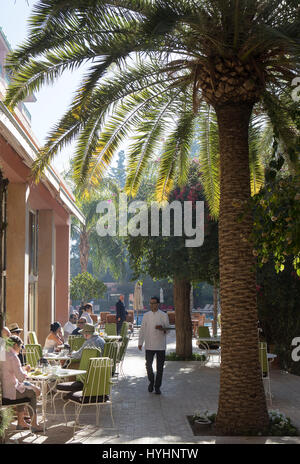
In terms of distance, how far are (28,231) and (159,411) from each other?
690 cm

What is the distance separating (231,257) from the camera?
8.50m

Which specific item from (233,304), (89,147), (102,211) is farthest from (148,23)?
(102,211)

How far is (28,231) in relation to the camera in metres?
15.2

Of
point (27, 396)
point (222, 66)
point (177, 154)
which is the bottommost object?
point (27, 396)

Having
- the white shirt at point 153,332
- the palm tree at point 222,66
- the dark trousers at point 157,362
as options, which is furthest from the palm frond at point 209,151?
the dark trousers at point 157,362

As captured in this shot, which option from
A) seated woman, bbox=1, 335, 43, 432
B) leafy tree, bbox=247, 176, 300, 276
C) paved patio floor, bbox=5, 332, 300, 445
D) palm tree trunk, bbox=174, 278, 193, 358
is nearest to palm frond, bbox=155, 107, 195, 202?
paved patio floor, bbox=5, 332, 300, 445

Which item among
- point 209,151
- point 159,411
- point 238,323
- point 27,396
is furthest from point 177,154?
point 27,396

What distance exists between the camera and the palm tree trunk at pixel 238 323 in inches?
329

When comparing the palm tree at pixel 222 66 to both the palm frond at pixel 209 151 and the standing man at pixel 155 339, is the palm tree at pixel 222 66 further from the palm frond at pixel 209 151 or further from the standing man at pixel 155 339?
the standing man at pixel 155 339

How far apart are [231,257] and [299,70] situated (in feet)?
9.35

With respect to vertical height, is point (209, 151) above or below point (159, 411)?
above

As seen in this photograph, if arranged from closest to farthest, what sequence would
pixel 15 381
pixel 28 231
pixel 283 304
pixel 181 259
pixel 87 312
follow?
1. pixel 15 381
2. pixel 283 304
3. pixel 28 231
4. pixel 181 259
5. pixel 87 312

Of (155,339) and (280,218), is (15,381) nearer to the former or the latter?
(155,339)

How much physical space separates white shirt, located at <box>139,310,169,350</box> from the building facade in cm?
262
